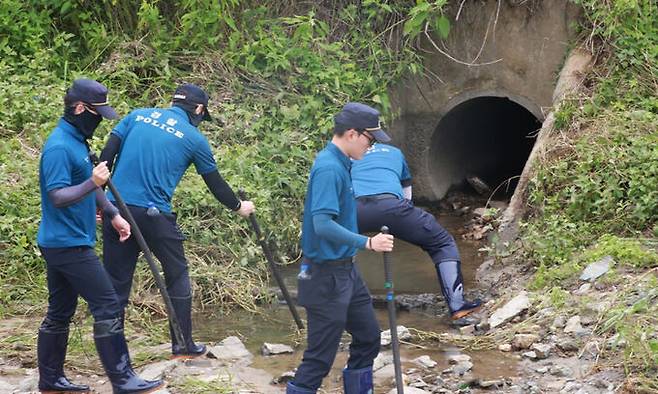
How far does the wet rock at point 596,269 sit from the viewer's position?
28.0ft

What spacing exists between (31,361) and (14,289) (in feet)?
4.57

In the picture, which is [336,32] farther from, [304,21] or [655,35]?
[655,35]

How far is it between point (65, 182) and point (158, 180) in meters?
1.08

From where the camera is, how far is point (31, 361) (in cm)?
772

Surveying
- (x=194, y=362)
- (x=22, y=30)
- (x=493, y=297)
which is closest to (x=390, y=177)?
(x=493, y=297)

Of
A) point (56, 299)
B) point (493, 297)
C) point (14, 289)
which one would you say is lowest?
point (493, 297)

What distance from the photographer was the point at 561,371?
283 inches

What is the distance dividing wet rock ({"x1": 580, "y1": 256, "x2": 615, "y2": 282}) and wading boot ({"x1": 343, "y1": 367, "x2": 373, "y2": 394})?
2.80m

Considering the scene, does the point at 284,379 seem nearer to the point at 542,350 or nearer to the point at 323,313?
the point at 323,313

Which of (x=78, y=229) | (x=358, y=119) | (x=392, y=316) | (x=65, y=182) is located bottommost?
(x=392, y=316)

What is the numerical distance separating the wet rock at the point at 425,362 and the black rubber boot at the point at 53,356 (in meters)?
2.36

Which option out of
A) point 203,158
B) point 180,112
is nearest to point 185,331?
point 203,158

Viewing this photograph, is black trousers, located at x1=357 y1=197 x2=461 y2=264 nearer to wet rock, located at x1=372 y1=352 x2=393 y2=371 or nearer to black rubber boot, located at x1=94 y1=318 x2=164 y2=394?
wet rock, located at x1=372 y1=352 x2=393 y2=371

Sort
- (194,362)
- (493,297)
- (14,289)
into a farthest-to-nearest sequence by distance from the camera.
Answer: (493,297) → (14,289) → (194,362)
